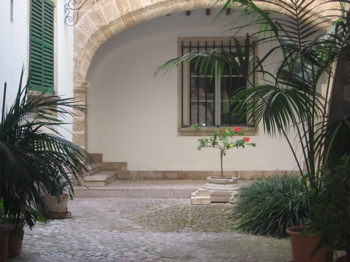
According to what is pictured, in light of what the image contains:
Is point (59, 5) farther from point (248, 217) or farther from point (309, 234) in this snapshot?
point (309, 234)

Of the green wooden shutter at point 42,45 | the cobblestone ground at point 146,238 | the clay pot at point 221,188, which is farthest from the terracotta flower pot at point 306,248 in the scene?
the green wooden shutter at point 42,45

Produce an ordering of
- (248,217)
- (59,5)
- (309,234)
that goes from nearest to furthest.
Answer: (309,234)
(248,217)
(59,5)

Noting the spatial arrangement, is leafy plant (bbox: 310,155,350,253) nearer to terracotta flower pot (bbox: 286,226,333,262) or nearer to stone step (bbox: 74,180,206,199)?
terracotta flower pot (bbox: 286,226,333,262)

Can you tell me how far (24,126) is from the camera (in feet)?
14.9

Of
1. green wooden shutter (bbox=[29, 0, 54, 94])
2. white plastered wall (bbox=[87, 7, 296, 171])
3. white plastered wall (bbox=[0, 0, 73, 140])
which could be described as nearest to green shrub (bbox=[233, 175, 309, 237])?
white plastered wall (bbox=[0, 0, 73, 140])

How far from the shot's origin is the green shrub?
19.7 feet

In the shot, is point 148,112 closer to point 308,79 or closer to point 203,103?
point 203,103

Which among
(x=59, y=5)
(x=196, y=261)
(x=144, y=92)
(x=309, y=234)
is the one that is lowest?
(x=196, y=261)

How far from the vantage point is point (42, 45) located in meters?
8.63

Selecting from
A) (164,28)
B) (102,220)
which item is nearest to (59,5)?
(164,28)

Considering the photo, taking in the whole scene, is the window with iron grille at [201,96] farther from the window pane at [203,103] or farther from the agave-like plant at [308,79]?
the agave-like plant at [308,79]

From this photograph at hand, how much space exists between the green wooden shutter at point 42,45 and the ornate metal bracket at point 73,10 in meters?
0.82

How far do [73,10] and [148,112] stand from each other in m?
2.77

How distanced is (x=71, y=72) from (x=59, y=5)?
1.16 m
